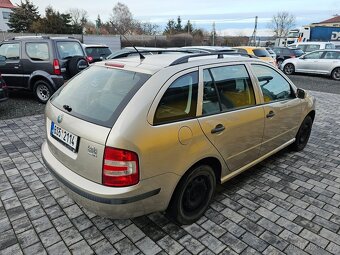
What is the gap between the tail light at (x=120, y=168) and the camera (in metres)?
2.07

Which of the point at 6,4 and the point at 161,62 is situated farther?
the point at 6,4

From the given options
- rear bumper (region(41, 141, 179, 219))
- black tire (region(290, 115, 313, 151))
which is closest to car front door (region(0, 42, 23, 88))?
rear bumper (region(41, 141, 179, 219))

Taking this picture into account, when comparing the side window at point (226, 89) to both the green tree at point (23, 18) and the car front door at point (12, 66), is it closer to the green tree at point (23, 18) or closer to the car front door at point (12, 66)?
the car front door at point (12, 66)

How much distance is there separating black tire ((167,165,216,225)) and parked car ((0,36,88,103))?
5.34 m

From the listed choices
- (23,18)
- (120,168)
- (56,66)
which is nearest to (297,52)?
(56,66)

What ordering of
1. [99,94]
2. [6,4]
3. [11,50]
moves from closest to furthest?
1. [99,94]
2. [11,50]
3. [6,4]

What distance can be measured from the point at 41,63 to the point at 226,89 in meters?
5.83

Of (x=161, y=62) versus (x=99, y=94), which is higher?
(x=161, y=62)

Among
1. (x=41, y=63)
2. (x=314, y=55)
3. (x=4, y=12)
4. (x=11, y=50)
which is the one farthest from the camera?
(x=4, y=12)

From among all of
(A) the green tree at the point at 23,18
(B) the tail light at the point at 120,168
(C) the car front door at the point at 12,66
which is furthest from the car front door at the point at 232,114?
(A) the green tree at the point at 23,18

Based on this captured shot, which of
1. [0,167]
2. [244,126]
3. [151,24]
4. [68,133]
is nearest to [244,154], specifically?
[244,126]

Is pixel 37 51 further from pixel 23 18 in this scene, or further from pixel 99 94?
pixel 23 18

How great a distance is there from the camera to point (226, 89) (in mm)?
2922

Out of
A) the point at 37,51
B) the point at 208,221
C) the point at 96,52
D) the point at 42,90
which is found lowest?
the point at 208,221
